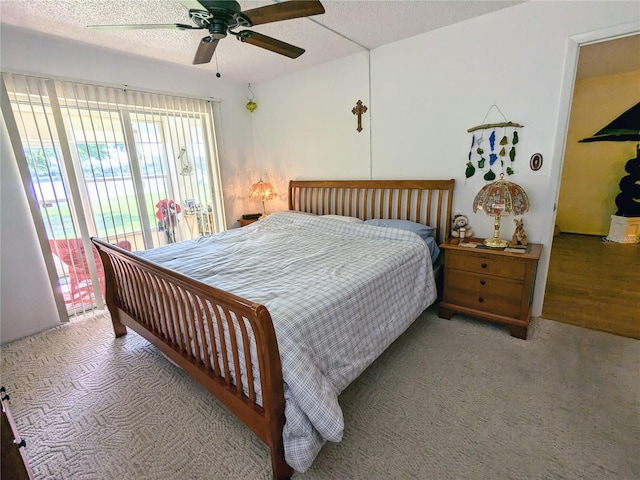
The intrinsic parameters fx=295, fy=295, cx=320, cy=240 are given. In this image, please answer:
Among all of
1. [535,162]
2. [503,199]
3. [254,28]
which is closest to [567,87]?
[535,162]

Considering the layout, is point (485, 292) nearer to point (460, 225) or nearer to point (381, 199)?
point (460, 225)

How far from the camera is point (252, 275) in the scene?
2.01m

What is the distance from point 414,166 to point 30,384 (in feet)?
12.0

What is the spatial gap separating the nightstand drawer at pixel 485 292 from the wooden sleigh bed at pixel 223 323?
547 mm

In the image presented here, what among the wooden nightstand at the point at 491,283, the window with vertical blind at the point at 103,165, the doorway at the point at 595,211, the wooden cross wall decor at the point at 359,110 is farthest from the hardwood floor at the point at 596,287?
the window with vertical blind at the point at 103,165

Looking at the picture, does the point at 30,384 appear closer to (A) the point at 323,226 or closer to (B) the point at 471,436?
(A) the point at 323,226

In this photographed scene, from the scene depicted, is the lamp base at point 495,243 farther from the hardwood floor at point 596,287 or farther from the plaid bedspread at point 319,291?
the hardwood floor at point 596,287

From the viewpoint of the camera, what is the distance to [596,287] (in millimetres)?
3150

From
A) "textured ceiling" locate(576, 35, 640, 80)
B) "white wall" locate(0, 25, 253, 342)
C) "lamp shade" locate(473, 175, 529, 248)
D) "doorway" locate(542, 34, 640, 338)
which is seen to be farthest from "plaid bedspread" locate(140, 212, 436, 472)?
"textured ceiling" locate(576, 35, 640, 80)

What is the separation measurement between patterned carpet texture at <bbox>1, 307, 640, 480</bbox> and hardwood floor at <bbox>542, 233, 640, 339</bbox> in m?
0.23

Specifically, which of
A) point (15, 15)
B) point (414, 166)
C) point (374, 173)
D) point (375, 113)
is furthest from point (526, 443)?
point (15, 15)

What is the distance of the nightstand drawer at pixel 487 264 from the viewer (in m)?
2.27

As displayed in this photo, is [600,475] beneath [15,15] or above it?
beneath

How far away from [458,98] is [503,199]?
1.04 meters
